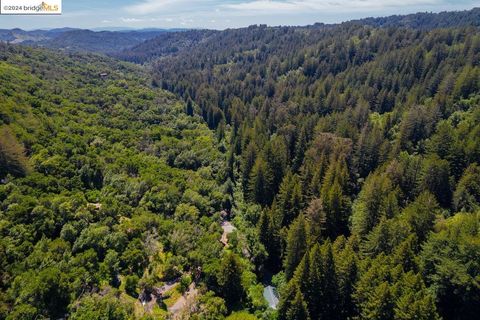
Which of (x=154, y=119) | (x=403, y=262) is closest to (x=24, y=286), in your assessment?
(x=403, y=262)

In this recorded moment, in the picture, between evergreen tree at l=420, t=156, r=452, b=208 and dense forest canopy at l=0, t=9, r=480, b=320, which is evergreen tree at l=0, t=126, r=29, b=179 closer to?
dense forest canopy at l=0, t=9, r=480, b=320

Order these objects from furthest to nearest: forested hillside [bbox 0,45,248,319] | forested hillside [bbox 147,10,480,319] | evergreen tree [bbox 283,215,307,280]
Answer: evergreen tree [bbox 283,215,307,280]
forested hillside [bbox 0,45,248,319]
forested hillside [bbox 147,10,480,319]

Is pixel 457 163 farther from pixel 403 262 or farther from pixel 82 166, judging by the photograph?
pixel 82 166

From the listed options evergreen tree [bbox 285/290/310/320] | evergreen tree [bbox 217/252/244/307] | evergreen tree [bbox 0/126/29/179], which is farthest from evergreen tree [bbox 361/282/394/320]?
evergreen tree [bbox 0/126/29/179]

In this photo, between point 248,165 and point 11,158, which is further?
point 248,165

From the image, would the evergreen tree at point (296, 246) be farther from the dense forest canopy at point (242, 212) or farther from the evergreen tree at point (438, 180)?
the evergreen tree at point (438, 180)

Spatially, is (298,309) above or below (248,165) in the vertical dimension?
below


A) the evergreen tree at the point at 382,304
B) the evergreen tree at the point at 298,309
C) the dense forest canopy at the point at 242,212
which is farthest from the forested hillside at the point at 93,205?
the evergreen tree at the point at 382,304

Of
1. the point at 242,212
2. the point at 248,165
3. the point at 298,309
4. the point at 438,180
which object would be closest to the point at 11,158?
the point at 242,212

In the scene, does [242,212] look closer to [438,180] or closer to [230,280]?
[230,280]
